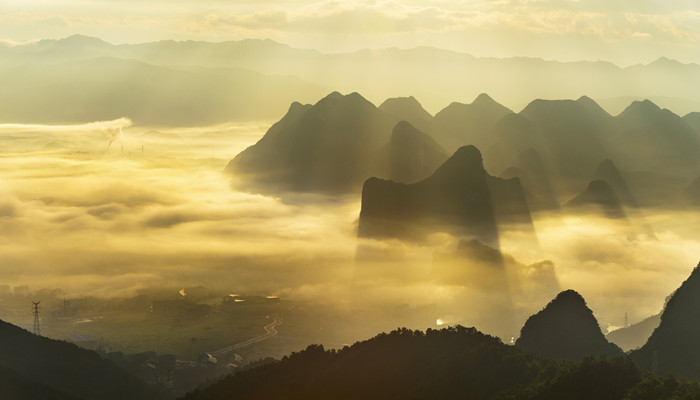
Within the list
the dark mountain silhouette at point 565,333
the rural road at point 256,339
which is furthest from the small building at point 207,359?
the dark mountain silhouette at point 565,333

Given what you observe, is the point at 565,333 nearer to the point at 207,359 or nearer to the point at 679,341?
the point at 679,341

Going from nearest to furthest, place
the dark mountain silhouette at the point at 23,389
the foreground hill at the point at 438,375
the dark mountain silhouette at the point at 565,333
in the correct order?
the foreground hill at the point at 438,375, the dark mountain silhouette at the point at 23,389, the dark mountain silhouette at the point at 565,333

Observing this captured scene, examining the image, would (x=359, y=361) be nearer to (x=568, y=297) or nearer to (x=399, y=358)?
(x=399, y=358)

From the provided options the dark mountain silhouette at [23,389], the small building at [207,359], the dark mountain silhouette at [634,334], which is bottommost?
the small building at [207,359]

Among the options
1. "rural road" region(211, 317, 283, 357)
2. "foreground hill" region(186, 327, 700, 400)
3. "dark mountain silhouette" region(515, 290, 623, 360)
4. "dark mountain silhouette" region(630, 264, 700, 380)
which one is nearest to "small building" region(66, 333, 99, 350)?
"rural road" region(211, 317, 283, 357)

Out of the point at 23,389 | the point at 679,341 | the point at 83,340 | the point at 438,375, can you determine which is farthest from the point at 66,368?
the point at 679,341

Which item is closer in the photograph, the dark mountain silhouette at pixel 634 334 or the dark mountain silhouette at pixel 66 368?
the dark mountain silhouette at pixel 66 368

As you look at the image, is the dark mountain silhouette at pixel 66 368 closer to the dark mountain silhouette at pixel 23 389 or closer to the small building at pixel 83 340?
the dark mountain silhouette at pixel 23 389
